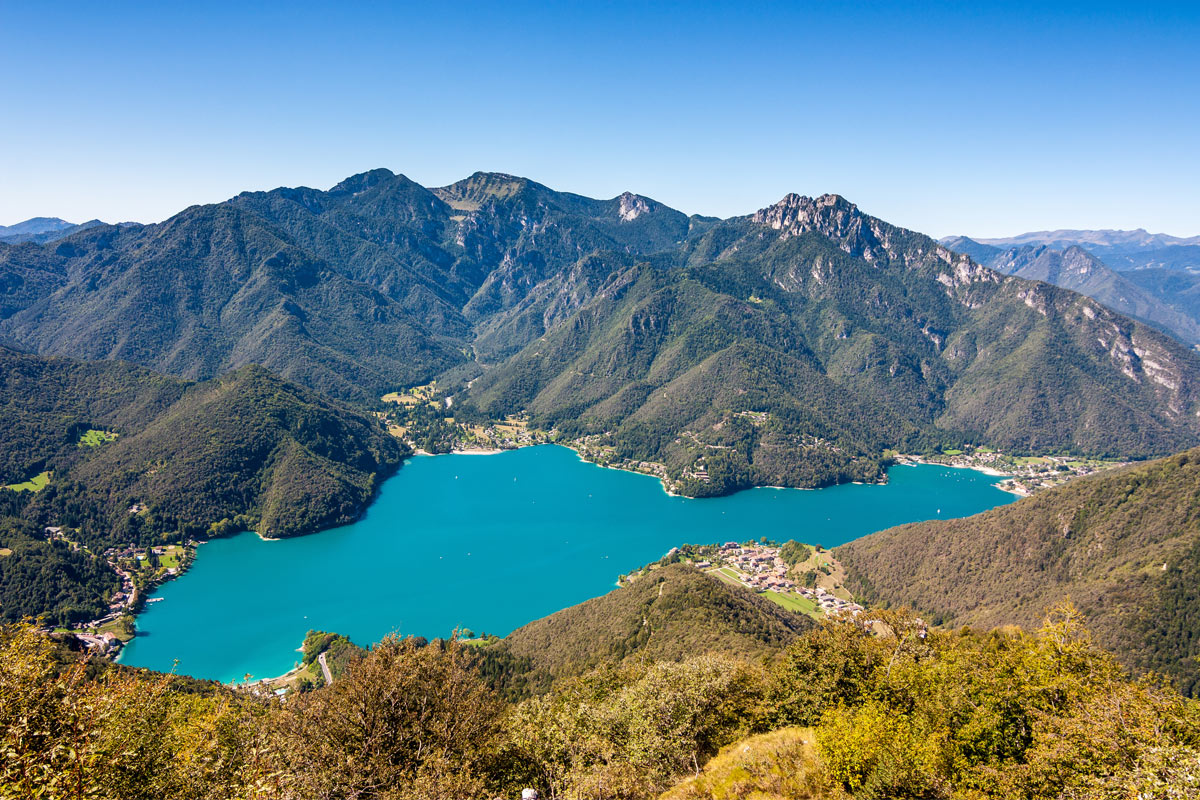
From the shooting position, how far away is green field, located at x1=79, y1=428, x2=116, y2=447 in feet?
519

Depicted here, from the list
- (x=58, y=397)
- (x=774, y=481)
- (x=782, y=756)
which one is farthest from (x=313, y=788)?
(x=58, y=397)

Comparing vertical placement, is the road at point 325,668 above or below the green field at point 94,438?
below

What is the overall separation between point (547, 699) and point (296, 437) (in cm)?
15481

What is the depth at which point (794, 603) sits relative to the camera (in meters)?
105

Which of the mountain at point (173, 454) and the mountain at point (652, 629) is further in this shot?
the mountain at point (173, 454)

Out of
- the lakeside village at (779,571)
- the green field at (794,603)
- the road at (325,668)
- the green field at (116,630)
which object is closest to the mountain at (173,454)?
the green field at (116,630)

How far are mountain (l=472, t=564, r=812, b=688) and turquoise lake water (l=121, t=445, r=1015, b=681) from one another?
17.6 metres

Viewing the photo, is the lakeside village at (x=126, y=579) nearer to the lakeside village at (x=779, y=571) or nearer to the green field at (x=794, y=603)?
the lakeside village at (x=779, y=571)

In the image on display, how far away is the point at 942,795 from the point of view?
2323 centimetres

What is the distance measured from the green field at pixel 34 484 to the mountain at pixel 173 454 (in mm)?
1914

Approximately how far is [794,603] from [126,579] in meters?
130

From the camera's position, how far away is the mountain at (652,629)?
67500 millimetres

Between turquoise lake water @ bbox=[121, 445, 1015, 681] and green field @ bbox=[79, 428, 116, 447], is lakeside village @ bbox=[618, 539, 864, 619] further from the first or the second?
green field @ bbox=[79, 428, 116, 447]

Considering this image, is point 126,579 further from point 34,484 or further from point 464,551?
point 464,551
